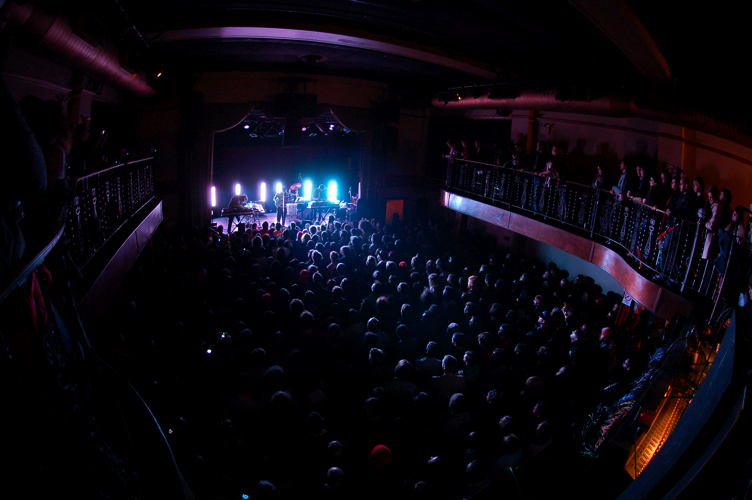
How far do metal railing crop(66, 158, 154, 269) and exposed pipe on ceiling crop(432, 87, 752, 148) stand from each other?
26.4 feet

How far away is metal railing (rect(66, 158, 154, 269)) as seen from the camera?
14.2ft

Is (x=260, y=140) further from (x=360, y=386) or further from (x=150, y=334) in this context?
(x=360, y=386)

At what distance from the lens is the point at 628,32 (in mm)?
5984

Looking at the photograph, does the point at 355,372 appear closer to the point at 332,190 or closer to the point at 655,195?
the point at 655,195

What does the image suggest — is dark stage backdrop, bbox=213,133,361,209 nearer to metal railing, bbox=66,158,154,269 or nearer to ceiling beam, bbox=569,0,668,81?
metal railing, bbox=66,158,154,269

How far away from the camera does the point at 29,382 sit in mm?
1521

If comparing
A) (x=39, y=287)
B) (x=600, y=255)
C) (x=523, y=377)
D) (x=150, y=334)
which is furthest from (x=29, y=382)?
(x=600, y=255)

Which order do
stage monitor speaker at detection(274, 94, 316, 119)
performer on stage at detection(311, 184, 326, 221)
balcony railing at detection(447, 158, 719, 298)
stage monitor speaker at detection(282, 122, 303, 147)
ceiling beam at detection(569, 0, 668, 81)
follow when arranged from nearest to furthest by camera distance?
ceiling beam at detection(569, 0, 668, 81), balcony railing at detection(447, 158, 719, 298), stage monitor speaker at detection(274, 94, 316, 119), stage monitor speaker at detection(282, 122, 303, 147), performer on stage at detection(311, 184, 326, 221)

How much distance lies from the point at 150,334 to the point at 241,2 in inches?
221

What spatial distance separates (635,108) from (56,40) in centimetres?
838

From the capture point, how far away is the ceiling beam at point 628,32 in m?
5.38

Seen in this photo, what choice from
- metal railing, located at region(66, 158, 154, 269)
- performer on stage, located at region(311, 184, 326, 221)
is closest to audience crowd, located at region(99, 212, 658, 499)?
metal railing, located at region(66, 158, 154, 269)

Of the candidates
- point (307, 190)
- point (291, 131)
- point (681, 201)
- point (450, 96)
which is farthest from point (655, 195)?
point (307, 190)

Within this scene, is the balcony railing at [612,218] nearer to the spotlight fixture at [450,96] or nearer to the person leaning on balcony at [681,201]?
the person leaning on balcony at [681,201]
